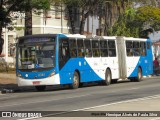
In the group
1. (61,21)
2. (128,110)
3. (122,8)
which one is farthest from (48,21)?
(128,110)

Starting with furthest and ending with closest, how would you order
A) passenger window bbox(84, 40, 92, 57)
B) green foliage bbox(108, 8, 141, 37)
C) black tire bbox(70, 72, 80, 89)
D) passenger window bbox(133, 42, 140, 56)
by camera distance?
green foliage bbox(108, 8, 141, 37) < passenger window bbox(133, 42, 140, 56) < passenger window bbox(84, 40, 92, 57) < black tire bbox(70, 72, 80, 89)

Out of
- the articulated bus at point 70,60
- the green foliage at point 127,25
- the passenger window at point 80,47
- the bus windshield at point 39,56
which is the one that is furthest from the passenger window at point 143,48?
the green foliage at point 127,25

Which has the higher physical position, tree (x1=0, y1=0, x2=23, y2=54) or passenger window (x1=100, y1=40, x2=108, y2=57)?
tree (x1=0, y1=0, x2=23, y2=54)

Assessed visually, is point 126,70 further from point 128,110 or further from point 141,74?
point 128,110

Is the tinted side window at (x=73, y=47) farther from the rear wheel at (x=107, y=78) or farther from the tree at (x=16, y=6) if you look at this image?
the rear wheel at (x=107, y=78)

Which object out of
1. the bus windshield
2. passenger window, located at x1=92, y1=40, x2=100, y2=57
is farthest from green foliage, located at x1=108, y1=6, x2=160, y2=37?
the bus windshield

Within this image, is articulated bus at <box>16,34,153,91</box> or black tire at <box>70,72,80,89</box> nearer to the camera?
articulated bus at <box>16,34,153,91</box>

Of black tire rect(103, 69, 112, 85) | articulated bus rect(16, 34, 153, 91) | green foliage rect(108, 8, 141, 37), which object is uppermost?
green foliage rect(108, 8, 141, 37)

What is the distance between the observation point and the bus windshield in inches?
1040

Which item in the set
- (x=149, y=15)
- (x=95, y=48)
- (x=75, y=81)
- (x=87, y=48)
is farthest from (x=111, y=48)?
(x=149, y=15)

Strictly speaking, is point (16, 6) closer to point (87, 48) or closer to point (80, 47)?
point (80, 47)

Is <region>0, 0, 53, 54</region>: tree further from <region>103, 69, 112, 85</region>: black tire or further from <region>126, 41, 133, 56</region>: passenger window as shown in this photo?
<region>126, 41, 133, 56</region>: passenger window

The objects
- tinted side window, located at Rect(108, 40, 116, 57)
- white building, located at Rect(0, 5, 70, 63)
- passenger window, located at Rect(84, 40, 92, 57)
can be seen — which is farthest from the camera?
white building, located at Rect(0, 5, 70, 63)

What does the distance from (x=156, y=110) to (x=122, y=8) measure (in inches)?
1528
